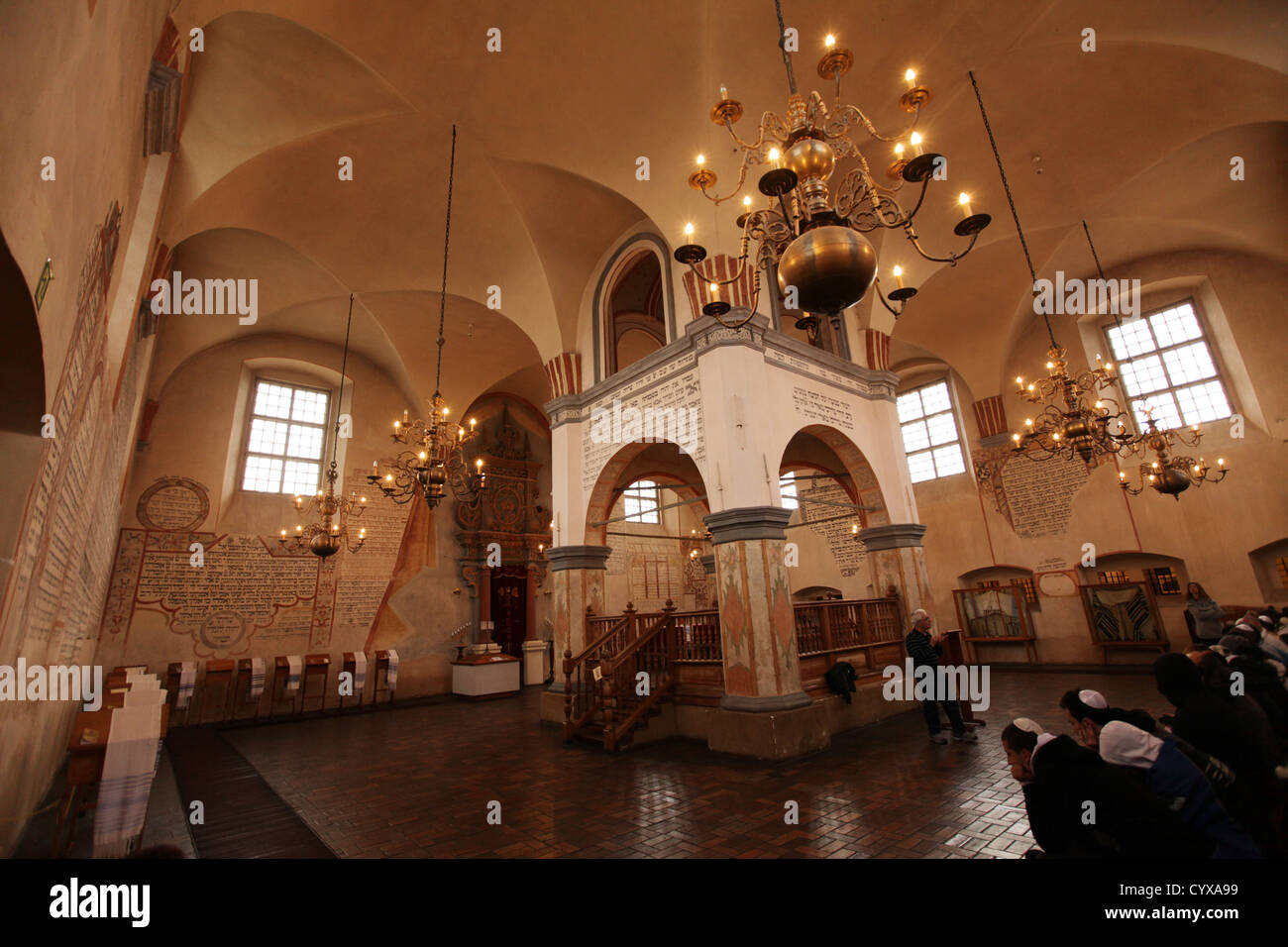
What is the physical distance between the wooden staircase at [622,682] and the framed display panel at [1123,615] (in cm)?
A: 914

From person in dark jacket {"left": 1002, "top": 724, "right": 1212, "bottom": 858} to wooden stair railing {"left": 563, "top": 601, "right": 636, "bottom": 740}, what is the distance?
5.11 meters

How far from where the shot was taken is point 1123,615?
34.9 feet

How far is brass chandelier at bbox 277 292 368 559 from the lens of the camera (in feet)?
27.3

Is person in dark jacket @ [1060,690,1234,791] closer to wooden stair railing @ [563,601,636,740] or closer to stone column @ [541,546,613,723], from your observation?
wooden stair railing @ [563,601,636,740]

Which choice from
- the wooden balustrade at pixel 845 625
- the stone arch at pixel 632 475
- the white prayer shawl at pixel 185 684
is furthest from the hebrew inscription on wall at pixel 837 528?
the white prayer shawl at pixel 185 684

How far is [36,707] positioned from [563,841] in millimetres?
4203

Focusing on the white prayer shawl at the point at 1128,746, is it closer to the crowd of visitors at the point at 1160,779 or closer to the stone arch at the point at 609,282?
the crowd of visitors at the point at 1160,779

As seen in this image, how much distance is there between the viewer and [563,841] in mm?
3688

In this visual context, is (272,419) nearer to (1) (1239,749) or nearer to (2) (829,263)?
(2) (829,263)

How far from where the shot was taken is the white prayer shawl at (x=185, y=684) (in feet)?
29.3

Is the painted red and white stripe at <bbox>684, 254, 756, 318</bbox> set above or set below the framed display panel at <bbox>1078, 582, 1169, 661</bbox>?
above

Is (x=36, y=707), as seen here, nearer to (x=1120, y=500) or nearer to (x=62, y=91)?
(x=62, y=91)

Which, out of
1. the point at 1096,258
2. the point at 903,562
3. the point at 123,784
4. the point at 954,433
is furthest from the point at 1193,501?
the point at 123,784

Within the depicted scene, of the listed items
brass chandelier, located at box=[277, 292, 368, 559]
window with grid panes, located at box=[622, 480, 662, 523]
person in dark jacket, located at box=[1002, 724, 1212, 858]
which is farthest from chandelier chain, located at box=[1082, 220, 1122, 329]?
brass chandelier, located at box=[277, 292, 368, 559]
